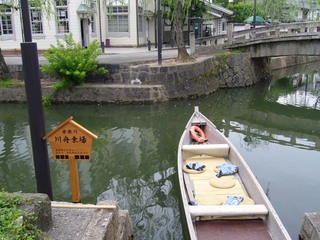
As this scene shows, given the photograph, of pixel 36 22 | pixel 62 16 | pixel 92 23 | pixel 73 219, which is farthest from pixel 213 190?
pixel 92 23

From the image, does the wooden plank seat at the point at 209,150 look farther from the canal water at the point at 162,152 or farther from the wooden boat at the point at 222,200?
the canal water at the point at 162,152

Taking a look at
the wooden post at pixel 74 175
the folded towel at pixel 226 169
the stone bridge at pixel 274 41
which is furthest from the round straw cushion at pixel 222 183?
the stone bridge at pixel 274 41

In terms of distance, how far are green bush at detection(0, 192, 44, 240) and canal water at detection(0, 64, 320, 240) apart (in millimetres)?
2384

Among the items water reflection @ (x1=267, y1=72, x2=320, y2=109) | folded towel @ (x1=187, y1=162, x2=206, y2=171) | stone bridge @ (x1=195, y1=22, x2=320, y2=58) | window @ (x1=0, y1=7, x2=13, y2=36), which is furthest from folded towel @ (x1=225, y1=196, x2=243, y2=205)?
window @ (x1=0, y1=7, x2=13, y2=36)

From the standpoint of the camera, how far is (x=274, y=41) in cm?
1711

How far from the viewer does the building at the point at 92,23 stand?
797 inches

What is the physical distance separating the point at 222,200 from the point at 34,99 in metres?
2.99

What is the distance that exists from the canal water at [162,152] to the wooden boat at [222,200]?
0.60 meters

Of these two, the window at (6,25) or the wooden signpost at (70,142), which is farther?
the window at (6,25)

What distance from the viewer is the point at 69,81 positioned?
14031 millimetres

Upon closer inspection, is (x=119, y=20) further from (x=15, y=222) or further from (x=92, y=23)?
(x=15, y=222)

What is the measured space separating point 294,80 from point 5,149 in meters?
17.4

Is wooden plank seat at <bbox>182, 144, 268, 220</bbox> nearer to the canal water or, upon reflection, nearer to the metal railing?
the canal water

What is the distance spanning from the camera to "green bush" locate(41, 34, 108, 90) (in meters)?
13.5
